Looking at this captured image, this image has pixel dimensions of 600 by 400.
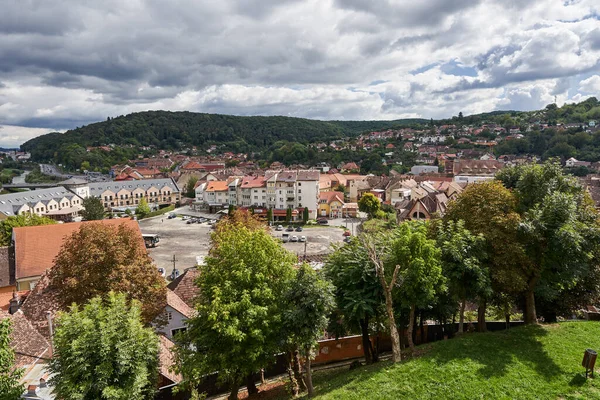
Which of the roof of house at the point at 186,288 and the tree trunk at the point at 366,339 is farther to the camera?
the roof of house at the point at 186,288

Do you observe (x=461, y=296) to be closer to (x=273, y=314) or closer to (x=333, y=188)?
(x=273, y=314)

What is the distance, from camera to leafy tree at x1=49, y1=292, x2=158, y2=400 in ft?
33.9

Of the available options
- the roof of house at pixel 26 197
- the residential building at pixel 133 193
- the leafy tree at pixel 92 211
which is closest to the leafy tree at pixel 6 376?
the leafy tree at pixel 92 211

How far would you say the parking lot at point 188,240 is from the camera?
4428 cm

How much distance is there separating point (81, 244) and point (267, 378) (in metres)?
10.8

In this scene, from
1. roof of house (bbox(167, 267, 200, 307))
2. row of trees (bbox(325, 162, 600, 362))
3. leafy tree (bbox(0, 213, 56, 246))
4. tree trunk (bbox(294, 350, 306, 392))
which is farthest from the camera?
leafy tree (bbox(0, 213, 56, 246))

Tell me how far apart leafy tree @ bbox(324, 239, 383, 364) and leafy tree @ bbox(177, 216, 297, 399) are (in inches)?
91.4

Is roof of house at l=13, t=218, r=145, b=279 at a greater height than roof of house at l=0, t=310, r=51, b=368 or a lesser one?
greater

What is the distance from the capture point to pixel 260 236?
15117mm

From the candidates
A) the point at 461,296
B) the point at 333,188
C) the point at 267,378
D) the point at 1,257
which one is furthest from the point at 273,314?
the point at 333,188

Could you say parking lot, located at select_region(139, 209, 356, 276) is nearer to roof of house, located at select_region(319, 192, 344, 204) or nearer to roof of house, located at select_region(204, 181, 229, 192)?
roof of house, located at select_region(319, 192, 344, 204)

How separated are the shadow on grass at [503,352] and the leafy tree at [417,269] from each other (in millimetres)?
2274

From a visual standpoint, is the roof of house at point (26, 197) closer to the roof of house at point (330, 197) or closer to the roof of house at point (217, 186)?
the roof of house at point (217, 186)

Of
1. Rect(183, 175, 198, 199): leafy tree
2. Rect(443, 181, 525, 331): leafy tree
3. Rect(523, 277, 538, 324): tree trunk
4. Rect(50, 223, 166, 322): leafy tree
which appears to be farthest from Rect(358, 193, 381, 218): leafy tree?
Rect(50, 223, 166, 322): leafy tree
